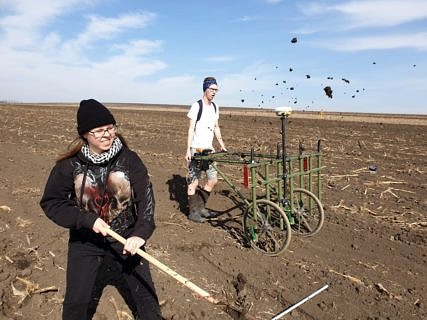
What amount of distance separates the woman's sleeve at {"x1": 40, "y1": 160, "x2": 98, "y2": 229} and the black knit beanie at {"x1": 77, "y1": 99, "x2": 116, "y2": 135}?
32cm

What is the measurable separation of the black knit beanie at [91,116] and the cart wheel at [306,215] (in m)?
3.71

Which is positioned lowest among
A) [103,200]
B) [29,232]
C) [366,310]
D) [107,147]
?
[366,310]

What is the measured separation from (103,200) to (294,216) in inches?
153

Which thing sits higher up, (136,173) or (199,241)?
(136,173)

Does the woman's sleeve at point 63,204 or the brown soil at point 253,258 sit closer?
the woman's sleeve at point 63,204

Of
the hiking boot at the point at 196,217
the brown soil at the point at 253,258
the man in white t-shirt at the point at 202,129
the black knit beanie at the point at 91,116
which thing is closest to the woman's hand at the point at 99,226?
the black knit beanie at the point at 91,116

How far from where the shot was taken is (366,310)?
446 cm

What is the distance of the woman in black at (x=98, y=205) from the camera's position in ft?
9.81

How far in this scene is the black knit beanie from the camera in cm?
293

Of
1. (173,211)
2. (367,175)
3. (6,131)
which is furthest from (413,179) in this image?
(6,131)

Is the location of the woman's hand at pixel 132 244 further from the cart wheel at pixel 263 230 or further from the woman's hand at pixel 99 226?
the cart wheel at pixel 263 230

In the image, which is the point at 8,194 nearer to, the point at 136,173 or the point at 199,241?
the point at 199,241

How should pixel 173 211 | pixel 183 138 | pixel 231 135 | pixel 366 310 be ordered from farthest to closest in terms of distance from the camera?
pixel 231 135, pixel 183 138, pixel 173 211, pixel 366 310

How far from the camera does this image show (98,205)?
3.15m
